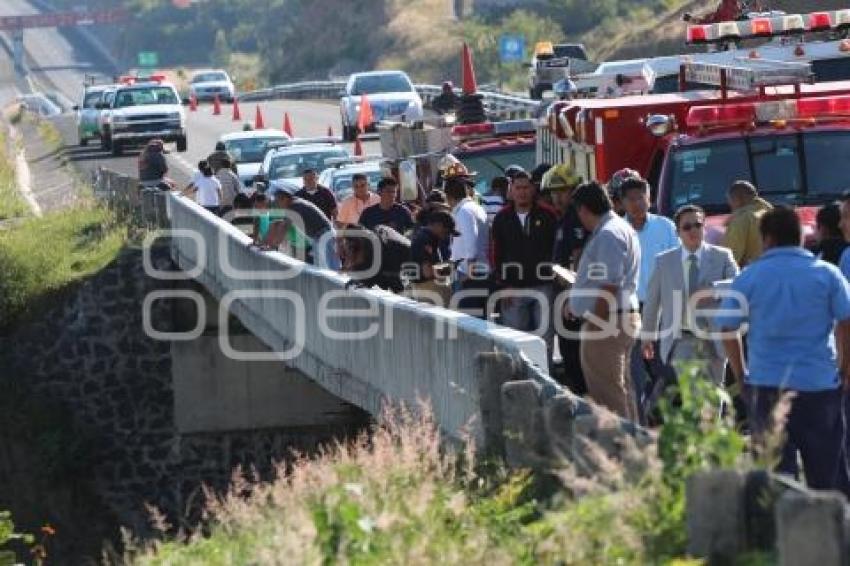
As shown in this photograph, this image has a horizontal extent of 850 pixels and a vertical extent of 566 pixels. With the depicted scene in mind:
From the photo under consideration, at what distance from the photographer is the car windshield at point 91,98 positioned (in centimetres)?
5784

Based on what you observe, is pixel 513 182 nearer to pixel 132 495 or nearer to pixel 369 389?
pixel 369 389

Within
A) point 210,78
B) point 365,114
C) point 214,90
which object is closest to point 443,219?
point 365,114

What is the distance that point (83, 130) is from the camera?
195 ft

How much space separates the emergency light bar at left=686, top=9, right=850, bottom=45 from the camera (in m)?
24.2

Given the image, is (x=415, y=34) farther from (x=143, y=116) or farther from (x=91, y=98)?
(x=143, y=116)

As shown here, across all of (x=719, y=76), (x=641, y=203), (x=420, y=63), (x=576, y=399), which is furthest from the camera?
(x=420, y=63)

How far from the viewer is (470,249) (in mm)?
17531

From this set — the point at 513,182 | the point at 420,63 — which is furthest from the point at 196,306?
the point at 420,63

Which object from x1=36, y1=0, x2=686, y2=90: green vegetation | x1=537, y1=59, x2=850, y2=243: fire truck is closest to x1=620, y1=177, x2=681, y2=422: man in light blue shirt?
x1=537, y1=59, x2=850, y2=243: fire truck

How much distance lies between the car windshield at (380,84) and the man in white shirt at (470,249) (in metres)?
34.1

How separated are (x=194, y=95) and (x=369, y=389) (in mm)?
63187

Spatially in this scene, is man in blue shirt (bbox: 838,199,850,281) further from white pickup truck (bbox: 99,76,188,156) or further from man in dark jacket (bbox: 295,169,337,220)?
white pickup truck (bbox: 99,76,188,156)

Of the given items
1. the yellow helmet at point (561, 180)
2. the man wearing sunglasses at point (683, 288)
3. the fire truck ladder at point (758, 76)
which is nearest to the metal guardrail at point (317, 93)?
the fire truck ladder at point (758, 76)

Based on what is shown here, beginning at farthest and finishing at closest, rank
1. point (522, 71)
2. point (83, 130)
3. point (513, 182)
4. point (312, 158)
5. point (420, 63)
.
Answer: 1. point (420, 63)
2. point (522, 71)
3. point (83, 130)
4. point (312, 158)
5. point (513, 182)
